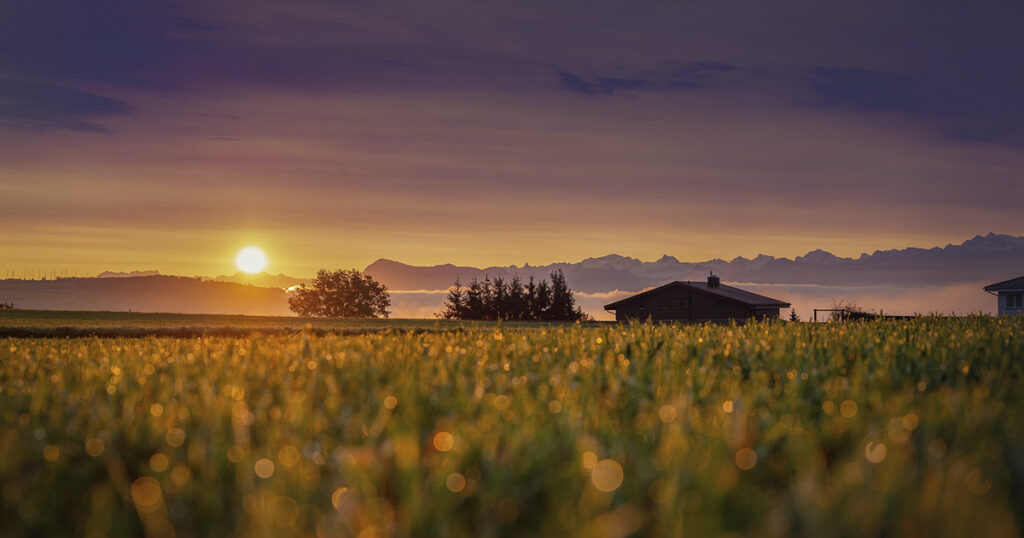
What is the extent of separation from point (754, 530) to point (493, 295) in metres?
92.7

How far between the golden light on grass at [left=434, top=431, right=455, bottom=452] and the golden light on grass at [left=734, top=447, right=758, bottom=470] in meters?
1.27

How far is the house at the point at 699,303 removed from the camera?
228 ft

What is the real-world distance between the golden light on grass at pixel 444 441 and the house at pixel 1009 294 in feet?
271

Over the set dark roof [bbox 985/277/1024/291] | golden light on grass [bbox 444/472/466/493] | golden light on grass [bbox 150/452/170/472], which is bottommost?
golden light on grass [bbox 150/452/170/472]

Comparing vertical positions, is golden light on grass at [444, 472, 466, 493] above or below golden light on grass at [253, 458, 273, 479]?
above

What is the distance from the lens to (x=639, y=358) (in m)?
7.14

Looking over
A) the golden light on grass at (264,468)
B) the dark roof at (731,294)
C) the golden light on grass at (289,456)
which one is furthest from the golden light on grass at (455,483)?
the dark roof at (731,294)

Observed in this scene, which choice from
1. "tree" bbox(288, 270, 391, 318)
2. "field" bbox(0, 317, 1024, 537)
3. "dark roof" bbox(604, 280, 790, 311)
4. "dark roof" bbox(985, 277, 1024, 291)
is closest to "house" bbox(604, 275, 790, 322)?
"dark roof" bbox(604, 280, 790, 311)

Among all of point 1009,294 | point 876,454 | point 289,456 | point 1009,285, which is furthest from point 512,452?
point 1009,294

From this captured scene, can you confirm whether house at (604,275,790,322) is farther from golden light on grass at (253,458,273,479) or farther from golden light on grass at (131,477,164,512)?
golden light on grass at (131,477,164,512)

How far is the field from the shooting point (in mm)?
2463

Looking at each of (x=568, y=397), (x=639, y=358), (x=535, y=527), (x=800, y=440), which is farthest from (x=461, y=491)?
(x=639, y=358)

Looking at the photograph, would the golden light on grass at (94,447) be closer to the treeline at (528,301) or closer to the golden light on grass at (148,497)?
the golden light on grass at (148,497)

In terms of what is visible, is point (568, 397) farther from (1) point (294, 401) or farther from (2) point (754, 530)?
(2) point (754, 530)
